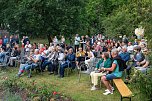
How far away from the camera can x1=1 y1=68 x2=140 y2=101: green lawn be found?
9.68 metres

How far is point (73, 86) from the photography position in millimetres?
11359

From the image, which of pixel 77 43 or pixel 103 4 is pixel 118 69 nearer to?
pixel 77 43

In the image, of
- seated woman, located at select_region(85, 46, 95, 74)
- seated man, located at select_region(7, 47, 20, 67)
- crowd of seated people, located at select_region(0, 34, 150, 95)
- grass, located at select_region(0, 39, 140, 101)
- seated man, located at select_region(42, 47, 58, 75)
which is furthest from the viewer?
seated man, located at select_region(7, 47, 20, 67)

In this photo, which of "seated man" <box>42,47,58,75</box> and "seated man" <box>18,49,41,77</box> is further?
"seated man" <box>42,47,58,75</box>

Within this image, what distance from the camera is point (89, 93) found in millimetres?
10250

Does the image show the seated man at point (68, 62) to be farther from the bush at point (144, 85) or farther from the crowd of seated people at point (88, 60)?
Result: the bush at point (144, 85)

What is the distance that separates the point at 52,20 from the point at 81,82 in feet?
45.7

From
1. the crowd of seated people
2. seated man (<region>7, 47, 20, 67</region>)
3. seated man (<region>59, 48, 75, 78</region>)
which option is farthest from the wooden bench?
seated man (<region>7, 47, 20, 67</region>)

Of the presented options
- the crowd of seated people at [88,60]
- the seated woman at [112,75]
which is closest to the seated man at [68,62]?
the crowd of seated people at [88,60]

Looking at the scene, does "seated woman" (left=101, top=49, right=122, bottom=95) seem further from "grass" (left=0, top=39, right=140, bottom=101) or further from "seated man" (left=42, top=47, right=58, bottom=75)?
"seated man" (left=42, top=47, right=58, bottom=75)

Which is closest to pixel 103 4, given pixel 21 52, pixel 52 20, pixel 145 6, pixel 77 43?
pixel 52 20

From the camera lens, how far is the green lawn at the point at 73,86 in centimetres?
968

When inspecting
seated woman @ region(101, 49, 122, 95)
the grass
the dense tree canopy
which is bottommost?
the grass

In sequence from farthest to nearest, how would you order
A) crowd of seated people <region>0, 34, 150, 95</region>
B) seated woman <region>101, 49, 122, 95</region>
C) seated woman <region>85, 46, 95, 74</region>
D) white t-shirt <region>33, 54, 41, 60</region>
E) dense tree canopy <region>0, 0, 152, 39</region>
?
1. dense tree canopy <region>0, 0, 152, 39</region>
2. white t-shirt <region>33, 54, 41, 60</region>
3. seated woman <region>85, 46, 95, 74</region>
4. crowd of seated people <region>0, 34, 150, 95</region>
5. seated woman <region>101, 49, 122, 95</region>
